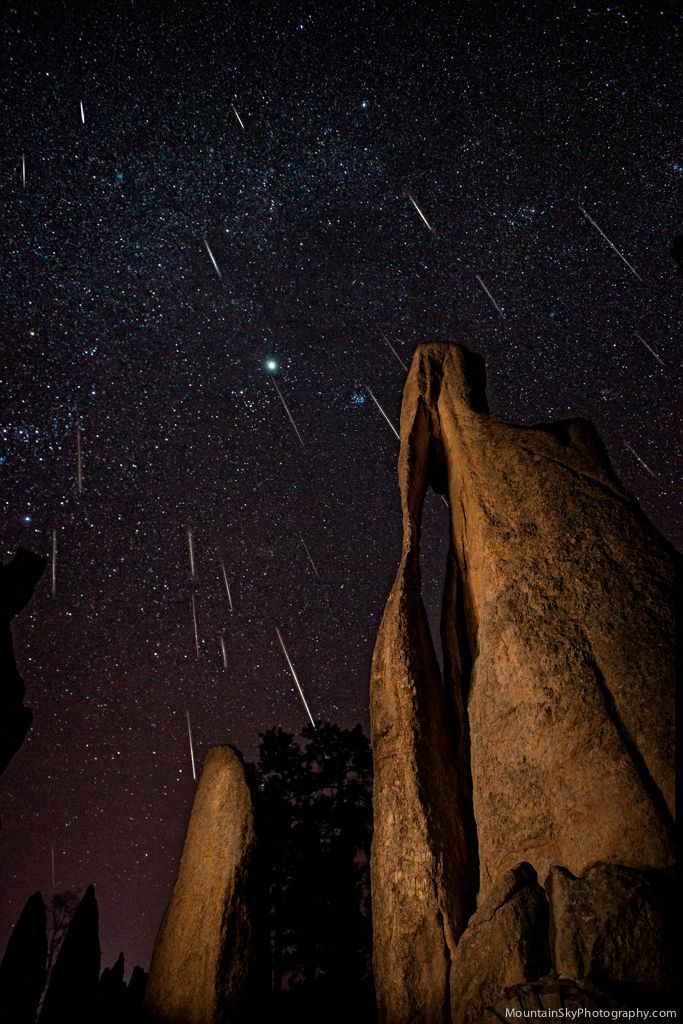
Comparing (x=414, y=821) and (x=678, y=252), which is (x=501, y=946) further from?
(x=678, y=252)

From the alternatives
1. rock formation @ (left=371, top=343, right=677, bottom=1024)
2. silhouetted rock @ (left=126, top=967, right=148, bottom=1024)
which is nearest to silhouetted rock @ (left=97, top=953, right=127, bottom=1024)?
silhouetted rock @ (left=126, top=967, right=148, bottom=1024)

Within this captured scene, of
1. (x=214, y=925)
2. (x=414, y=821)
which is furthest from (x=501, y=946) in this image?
(x=214, y=925)

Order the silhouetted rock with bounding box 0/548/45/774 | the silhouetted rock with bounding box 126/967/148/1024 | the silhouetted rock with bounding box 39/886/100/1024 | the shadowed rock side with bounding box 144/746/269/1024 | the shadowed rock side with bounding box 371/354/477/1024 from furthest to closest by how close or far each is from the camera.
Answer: the silhouetted rock with bounding box 0/548/45/774
the silhouetted rock with bounding box 39/886/100/1024
the silhouetted rock with bounding box 126/967/148/1024
the shadowed rock side with bounding box 144/746/269/1024
the shadowed rock side with bounding box 371/354/477/1024

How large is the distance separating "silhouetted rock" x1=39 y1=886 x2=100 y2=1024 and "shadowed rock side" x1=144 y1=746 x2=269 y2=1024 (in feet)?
20.3

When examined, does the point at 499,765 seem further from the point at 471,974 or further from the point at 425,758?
the point at 471,974

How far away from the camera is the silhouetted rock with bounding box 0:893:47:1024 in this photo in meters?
11.4

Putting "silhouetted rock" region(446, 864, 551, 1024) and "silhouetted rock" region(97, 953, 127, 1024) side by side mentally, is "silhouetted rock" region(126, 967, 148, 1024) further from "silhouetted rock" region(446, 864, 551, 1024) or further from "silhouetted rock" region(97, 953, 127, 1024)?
"silhouetted rock" region(446, 864, 551, 1024)

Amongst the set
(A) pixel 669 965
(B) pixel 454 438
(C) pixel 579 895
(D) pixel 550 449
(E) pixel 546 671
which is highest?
(B) pixel 454 438

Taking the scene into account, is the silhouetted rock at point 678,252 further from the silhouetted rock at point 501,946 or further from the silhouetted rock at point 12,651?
the silhouetted rock at point 12,651

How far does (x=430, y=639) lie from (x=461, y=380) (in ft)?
13.9

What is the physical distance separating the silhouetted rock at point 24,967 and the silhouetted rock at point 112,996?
1348 millimetres

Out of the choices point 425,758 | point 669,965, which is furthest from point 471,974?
point 425,758

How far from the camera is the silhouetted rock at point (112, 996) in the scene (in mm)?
11163

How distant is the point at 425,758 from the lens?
21.0 ft
